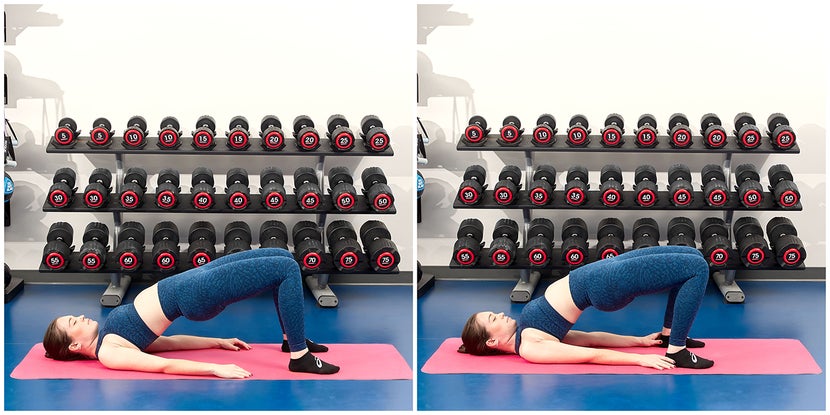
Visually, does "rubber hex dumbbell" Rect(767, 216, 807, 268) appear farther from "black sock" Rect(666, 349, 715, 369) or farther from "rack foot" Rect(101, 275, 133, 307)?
"rack foot" Rect(101, 275, 133, 307)

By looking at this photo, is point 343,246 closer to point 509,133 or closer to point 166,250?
point 166,250

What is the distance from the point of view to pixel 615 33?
609 centimetres

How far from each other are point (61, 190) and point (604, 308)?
2.87 m

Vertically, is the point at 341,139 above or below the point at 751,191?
above

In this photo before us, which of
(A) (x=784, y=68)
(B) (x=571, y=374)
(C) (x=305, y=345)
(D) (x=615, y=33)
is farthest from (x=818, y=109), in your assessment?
(C) (x=305, y=345)

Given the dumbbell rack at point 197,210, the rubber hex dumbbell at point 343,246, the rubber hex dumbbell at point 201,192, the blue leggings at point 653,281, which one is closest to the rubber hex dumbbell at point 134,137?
the dumbbell rack at point 197,210

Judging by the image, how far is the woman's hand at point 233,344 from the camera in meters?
4.72

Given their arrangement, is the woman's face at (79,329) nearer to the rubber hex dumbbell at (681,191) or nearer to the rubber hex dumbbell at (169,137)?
the rubber hex dumbbell at (169,137)

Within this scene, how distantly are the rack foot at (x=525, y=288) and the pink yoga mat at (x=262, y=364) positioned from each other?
3.76 ft

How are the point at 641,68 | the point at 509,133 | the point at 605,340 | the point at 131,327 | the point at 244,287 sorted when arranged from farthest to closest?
the point at 641,68, the point at 509,133, the point at 605,340, the point at 131,327, the point at 244,287

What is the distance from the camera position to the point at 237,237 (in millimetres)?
5785

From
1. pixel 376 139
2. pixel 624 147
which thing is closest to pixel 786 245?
pixel 624 147

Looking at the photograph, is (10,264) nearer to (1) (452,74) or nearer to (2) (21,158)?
(2) (21,158)

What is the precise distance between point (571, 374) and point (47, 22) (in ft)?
11.1
